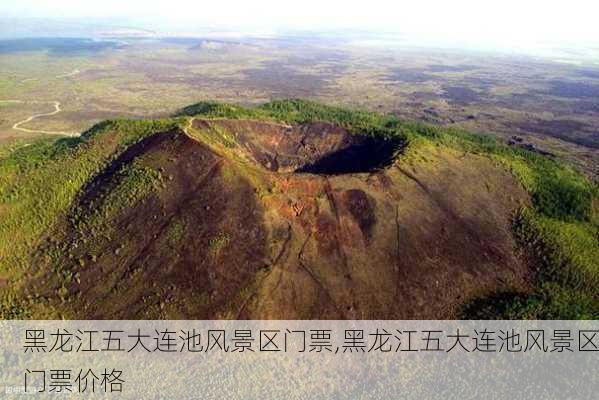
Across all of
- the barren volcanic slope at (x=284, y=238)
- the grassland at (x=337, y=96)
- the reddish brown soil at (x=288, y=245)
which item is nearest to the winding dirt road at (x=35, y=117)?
the grassland at (x=337, y=96)

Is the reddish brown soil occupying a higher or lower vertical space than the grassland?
higher

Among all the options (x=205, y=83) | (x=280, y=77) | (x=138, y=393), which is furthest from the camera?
(x=280, y=77)

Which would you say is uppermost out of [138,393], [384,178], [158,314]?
[384,178]

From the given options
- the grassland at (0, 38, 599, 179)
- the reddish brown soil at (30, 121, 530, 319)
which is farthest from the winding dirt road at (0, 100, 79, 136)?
the reddish brown soil at (30, 121, 530, 319)

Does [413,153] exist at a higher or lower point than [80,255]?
higher

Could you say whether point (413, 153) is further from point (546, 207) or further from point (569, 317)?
point (569, 317)

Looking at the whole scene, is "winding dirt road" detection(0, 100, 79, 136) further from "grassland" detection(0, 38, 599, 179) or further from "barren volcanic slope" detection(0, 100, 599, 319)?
"barren volcanic slope" detection(0, 100, 599, 319)

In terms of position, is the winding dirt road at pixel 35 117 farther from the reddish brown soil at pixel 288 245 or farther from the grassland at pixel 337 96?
the reddish brown soil at pixel 288 245

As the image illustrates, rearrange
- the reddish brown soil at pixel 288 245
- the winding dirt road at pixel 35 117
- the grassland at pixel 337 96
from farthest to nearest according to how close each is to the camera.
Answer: the grassland at pixel 337 96, the winding dirt road at pixel 35 117, the reddish brown soil at pixel 288 245

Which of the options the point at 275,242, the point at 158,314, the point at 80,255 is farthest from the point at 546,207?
the point at 80,255
